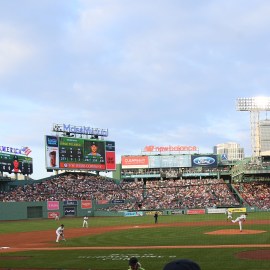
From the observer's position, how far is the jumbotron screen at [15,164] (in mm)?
76100

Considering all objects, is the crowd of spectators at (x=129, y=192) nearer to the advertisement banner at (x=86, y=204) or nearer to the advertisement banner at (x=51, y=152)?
the advertisement banner at (x=86, y=204)

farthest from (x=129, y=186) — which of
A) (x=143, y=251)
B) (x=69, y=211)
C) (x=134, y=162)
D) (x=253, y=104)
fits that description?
(x=143, y=251)

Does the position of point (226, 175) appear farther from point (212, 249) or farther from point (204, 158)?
point (212, 249)

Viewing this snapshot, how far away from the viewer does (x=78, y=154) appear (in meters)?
82.9

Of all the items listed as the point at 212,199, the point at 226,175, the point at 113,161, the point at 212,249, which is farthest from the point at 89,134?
the point at 212,249

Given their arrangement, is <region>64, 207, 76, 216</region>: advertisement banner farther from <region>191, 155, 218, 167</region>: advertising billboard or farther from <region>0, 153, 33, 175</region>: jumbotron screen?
<region>191, 155, 218, 167</region>: advertising billboard

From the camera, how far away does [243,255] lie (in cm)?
2269

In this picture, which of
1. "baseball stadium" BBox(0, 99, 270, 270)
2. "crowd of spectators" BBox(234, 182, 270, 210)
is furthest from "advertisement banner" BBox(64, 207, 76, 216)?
"crowd of spectators" BBox(234, 182, 270, 210)

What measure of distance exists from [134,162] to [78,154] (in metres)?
21.2

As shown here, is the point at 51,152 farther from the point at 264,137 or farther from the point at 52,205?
the point at 264,137

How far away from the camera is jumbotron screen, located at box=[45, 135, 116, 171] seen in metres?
79.6

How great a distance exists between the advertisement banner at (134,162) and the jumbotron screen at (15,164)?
2553 cm

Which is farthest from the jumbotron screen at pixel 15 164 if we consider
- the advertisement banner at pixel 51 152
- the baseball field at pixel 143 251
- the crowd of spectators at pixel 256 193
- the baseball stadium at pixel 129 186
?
the baseball field at pixel 143 251

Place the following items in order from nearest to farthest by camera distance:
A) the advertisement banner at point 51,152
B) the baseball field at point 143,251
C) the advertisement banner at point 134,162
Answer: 1. the baseball field at point 143,251
2. the advertisement banner at point 51,152
3. the advertisement banner at point 134,162
